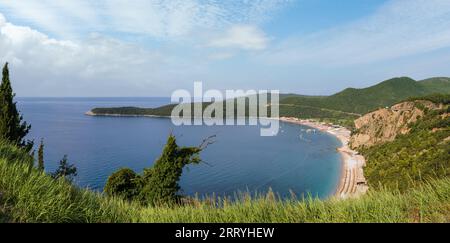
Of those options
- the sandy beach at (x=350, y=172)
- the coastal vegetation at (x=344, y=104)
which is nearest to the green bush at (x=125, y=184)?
the sandy beach at (x=350, y=172)

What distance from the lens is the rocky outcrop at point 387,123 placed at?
6462 cm

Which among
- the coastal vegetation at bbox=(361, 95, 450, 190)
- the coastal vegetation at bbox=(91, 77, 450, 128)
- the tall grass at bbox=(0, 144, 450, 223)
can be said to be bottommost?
the coastal vegetation at bbox=(361, 95, 450, 190)

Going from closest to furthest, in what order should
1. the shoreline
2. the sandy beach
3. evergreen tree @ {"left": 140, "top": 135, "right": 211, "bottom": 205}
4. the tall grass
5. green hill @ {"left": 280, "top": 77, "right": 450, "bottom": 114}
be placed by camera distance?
the tall grass < evergreen tree @ {"left": 140, "top": 135, "right": 211, "bottom": 205} < the sandy beach < the shoreline < green hill @ {"left": 280, "top": 77, "right": 450, "bottom": 114}

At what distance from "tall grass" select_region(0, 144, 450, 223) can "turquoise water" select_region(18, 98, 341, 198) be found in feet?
105

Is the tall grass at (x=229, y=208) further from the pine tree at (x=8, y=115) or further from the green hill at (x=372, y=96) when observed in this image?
the green hill at (x=372, y=96)

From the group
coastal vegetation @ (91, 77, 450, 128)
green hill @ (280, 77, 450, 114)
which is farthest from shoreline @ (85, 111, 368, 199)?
green hill @ (280, 77, 450, 114)

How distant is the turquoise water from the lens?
52938 millimetres

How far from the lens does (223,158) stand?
7456 cm

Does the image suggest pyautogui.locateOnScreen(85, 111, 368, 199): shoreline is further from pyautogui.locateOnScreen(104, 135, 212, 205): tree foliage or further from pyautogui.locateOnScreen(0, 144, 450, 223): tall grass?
pyautogui.locateOnScreen(0, 144, 450, 223): tall grass

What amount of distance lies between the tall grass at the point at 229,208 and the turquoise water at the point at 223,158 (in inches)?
1265
